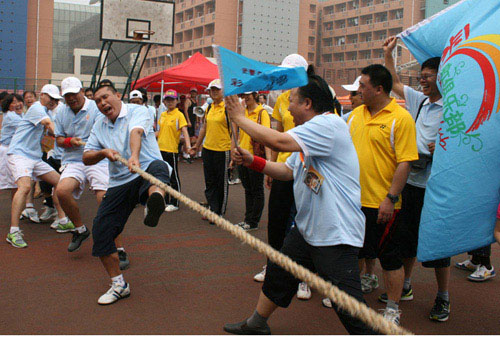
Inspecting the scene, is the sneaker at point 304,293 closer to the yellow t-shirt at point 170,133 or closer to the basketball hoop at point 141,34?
the yellow t-shirt at point 170,133

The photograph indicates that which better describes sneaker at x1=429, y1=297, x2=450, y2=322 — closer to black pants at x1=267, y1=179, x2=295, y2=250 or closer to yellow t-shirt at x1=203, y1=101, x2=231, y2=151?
black pants at x1=267, y1=179, x2=295, y2=250

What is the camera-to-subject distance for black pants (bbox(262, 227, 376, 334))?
9.36 feet

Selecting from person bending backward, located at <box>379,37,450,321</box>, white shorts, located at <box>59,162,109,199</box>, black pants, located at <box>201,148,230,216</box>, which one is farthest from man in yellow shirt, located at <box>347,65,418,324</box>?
black pants, located at <box>201,148,230,216</box>

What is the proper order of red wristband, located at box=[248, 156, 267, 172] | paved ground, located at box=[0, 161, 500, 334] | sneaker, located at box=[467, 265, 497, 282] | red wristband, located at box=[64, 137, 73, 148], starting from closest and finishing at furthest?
1. red wristband, located at box=[248, 156, 267, 172]
2. paved ground, located at box=[0, 161, 500, 334]
3. sneaker, located at box=[467, 265, 497, 282]
4. red wristband, located at box=[64, 137, 73, 148]

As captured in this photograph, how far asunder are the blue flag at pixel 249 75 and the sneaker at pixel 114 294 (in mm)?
2279

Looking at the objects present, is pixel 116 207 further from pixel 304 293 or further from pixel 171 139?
pixel 171 139

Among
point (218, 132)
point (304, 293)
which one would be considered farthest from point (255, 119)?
point (304, 293)

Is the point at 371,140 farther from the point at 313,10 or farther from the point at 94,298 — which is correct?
the point at 313,10

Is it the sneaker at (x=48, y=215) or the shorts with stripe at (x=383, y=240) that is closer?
the shorts with stripe at (x=383, y=240)

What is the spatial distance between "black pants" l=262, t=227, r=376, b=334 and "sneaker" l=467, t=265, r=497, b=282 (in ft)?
8.59

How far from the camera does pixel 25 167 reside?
638 cm

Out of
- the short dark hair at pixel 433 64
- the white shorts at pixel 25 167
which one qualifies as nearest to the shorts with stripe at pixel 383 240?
the short dark hair at pixel 433 64

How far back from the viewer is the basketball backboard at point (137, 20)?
638 inches

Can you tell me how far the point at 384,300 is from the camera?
434 cm
